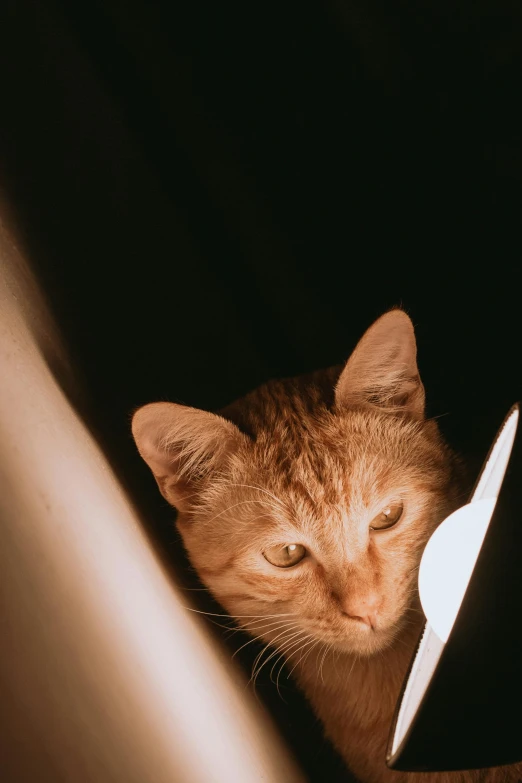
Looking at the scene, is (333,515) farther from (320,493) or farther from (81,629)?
(81,629)

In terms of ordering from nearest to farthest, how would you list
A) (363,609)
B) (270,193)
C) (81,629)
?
(81,629)
(363,609)
(270,193)

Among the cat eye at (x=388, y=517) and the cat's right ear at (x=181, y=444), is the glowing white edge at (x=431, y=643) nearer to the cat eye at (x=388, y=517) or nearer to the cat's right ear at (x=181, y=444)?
the cat eye at (x=388, y=517)

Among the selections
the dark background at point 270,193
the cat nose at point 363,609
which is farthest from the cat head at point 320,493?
the dark background at point 270,193

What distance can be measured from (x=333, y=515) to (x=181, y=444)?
0.39 metres

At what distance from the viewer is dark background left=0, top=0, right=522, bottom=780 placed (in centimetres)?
155

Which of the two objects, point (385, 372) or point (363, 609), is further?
point (385, 372)

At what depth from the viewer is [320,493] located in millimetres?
1382

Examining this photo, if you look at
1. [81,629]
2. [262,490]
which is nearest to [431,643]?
[262,490]

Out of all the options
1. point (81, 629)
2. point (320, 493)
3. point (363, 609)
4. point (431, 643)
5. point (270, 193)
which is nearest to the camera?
point (81, 629)

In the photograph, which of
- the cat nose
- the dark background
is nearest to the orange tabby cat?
the cat nose

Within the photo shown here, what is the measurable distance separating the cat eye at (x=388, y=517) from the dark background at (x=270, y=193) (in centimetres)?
42

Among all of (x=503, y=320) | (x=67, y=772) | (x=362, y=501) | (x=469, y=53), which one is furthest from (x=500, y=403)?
(x=67, y=772)

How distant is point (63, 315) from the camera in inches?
53.4

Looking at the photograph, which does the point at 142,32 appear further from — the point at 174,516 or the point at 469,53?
the point at 174,516
